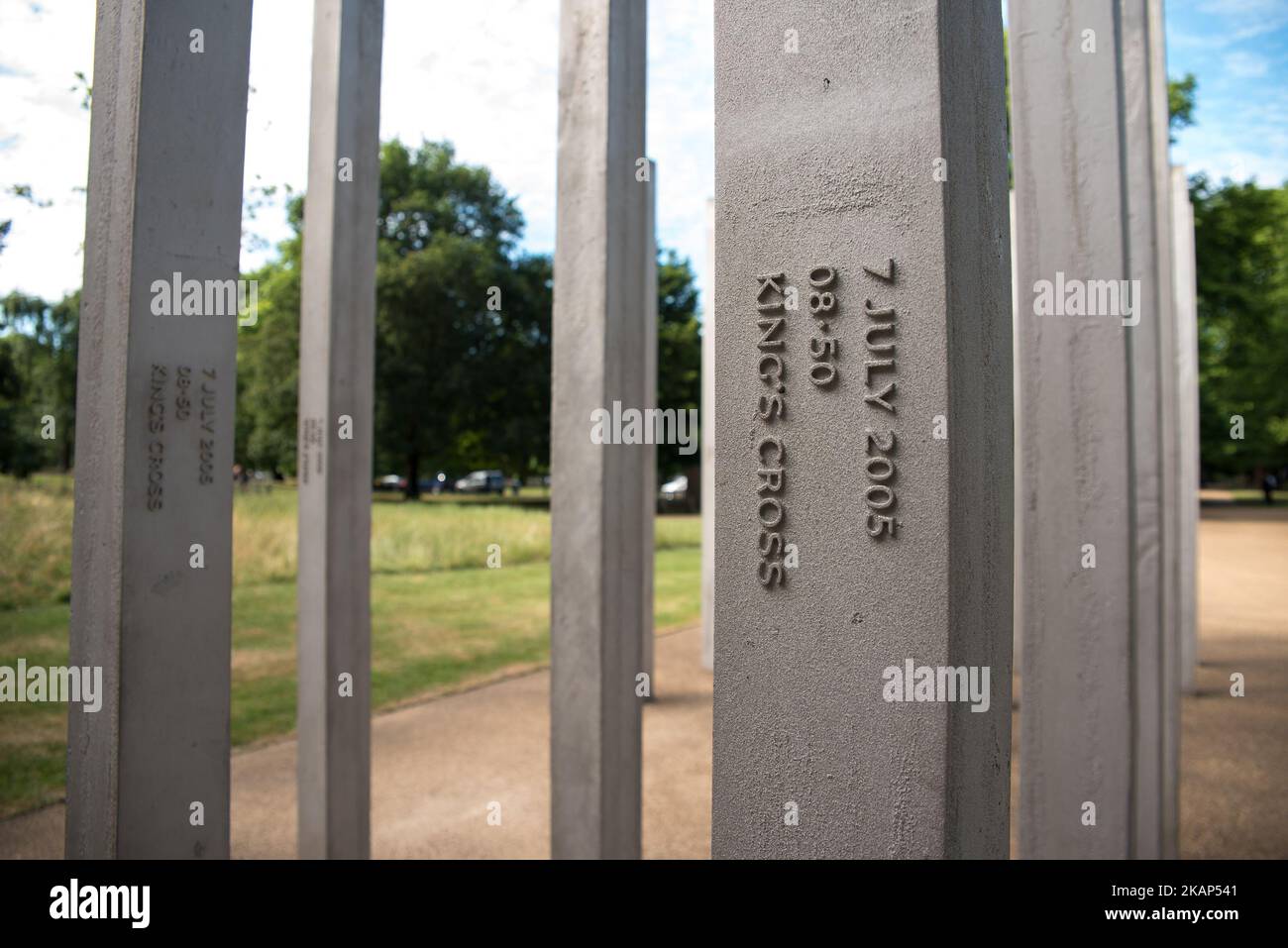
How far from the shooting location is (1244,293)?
31.8 m

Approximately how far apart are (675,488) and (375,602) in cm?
2731

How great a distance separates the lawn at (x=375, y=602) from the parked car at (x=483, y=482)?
6.20 metres

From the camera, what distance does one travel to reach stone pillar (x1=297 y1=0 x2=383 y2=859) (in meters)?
5.72

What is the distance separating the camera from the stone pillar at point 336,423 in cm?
572

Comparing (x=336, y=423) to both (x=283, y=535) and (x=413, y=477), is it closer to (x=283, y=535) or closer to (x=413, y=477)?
(x=283, y=535)

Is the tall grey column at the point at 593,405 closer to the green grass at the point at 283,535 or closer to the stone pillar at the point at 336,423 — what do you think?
the stone pillar at the point at 336,423

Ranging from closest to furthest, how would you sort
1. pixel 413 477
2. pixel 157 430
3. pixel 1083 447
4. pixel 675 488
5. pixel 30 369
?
pixel 157 430 < pixel 1083 447 < pixel 30 369 < pixel 413 477 < pixel 675 488

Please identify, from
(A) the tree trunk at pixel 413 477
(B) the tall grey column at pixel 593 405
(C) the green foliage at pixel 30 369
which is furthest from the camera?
(A) the tree trunk at pixel 413 477

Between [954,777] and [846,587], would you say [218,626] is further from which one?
[954,777]

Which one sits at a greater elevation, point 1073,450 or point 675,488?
point 675,488

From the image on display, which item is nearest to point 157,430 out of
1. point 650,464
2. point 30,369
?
point 30,369

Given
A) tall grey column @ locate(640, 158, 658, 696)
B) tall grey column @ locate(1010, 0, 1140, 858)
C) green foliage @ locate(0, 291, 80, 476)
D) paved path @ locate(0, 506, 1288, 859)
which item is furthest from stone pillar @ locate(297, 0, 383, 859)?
tall grey column @ locate(1010, 0, 1140, 858)

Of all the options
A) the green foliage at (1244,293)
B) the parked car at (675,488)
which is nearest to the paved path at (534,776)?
the green foliage at (1244,293)

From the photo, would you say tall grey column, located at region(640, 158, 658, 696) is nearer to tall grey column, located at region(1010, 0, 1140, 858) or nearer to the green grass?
the green grass
